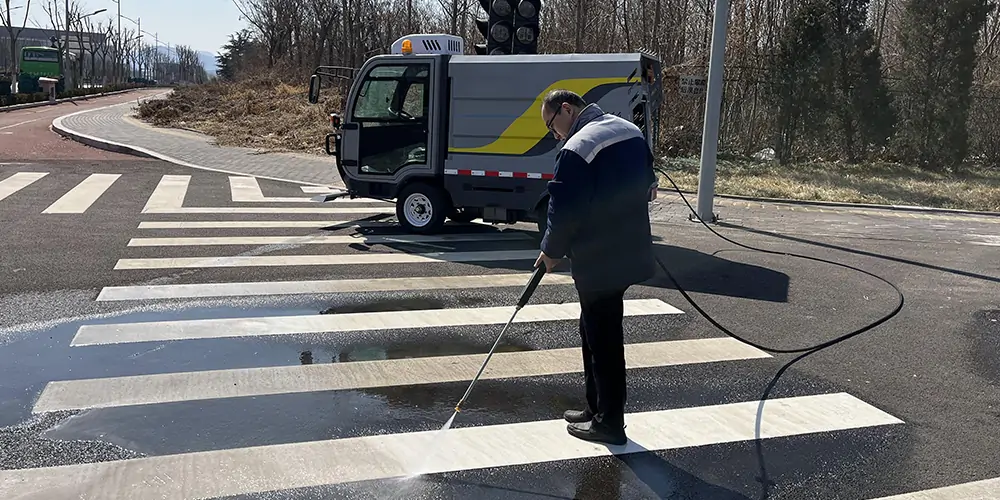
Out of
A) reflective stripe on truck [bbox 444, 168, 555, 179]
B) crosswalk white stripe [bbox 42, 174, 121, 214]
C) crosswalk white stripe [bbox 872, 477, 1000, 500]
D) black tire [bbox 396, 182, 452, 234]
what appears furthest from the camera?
crosswalk white stripe [bbox 42, 174, 121, 214]

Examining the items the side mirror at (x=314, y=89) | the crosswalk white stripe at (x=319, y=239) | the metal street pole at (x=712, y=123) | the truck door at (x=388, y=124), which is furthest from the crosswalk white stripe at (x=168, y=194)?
the metal street pole at (x=712, y=123)

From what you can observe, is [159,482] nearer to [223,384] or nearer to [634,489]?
[223,384]

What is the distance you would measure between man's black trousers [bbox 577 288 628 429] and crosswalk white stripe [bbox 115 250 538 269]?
4.96 metres

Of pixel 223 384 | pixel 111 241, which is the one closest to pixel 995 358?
pixel 223 384

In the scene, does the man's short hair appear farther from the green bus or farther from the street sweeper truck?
the green bus

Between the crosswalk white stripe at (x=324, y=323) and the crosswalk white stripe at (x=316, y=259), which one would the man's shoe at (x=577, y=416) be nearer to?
the crosswalk white stripe at (x=324, y=323)

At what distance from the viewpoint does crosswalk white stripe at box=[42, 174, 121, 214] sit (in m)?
11.5

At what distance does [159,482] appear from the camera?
375cm

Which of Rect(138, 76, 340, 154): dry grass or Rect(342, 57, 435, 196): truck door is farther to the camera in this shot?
Rect(138, 76, 340, 154): dry grass

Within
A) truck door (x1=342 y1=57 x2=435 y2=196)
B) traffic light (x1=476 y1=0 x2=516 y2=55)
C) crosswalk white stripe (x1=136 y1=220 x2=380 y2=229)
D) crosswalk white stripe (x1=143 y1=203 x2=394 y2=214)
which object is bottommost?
crosswalk white stripe (x1=136 y1=220 x2=380 y2=229)

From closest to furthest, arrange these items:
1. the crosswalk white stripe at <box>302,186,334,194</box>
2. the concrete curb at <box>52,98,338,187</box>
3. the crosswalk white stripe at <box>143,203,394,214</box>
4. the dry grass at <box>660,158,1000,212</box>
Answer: the crosswalk white stripe at <box>143,203,394,214</box> → the crosswalk white stripe at <box>302,186,334,194</box> → the dry grass at <box>660,158,1000,212</box> → the concrete curb at <box>52,98,338,187</box>

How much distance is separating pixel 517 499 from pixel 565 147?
1753 mm

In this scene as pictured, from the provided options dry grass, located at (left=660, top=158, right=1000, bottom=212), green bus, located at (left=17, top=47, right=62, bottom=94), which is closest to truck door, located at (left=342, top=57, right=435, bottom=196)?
dry grass, located at (left=660, top=158, right=1000, bottom=212)

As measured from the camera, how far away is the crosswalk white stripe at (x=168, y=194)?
12.2 meters
